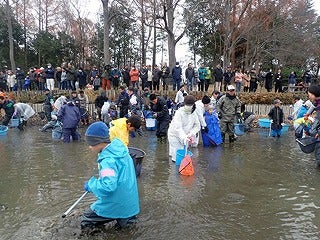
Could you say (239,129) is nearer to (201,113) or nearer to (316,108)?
(201,113)

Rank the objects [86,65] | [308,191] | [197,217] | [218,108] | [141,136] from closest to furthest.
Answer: [197,217] → [308,191] → [218,108] → [141,136] → [86,65]

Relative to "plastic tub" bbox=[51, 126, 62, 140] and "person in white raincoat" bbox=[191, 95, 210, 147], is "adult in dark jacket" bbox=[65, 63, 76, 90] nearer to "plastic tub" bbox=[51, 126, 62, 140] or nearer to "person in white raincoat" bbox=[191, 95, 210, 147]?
"plastic tub" bbox=[51, 126, 62, 140]

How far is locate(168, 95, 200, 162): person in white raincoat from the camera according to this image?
8751 mm

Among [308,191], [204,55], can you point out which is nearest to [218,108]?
[308,191]

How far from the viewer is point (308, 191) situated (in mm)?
6781

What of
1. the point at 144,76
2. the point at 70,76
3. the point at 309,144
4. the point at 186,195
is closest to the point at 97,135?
the point at 186,195

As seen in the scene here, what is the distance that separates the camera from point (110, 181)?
159 inches

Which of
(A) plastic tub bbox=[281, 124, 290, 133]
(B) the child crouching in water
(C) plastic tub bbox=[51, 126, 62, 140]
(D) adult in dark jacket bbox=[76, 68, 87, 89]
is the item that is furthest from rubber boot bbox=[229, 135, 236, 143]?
(D) adult in dark jacket bbox=[76, 68, 87, 89]

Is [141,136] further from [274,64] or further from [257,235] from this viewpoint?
[274,64]

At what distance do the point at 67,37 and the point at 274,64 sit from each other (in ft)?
65.0

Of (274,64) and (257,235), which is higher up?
(274,64)

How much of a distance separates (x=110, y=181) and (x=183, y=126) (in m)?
5.18

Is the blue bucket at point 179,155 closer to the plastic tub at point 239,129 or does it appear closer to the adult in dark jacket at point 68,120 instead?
the adult in dark jacket at point 68,120

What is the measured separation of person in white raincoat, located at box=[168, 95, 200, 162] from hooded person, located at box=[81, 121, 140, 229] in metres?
4.18
